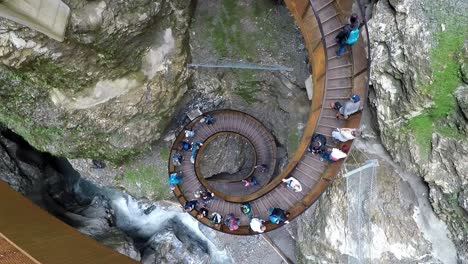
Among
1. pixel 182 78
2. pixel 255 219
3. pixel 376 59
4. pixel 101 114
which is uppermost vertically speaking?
pixel 182 78

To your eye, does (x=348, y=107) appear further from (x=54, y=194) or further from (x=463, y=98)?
(x=54, y=194)

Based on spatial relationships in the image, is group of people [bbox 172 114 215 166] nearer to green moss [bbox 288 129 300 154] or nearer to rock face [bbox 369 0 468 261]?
green moss [bbox 288 129 300 154]

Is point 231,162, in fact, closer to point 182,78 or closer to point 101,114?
point 182,78

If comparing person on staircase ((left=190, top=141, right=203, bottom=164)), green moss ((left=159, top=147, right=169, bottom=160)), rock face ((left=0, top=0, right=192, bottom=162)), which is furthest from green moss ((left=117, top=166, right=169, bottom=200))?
person on staircase ((left=190, top=141, right=203, bottom=164))

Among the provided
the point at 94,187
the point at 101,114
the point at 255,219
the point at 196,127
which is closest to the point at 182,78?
the point at 196,127

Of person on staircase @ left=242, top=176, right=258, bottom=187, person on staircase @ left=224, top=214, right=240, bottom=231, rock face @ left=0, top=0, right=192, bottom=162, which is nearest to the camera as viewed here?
rock face @ left=0, top=0, right=192, bottom=162

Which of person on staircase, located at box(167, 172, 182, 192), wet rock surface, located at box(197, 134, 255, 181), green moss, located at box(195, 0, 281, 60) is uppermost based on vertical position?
green moss, located at box(195, 0, 281, 60)
